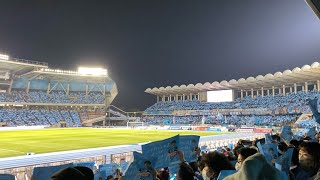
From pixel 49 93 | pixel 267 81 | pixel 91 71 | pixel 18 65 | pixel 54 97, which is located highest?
pixel 91 71

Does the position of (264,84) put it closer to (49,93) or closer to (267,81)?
(267,81)

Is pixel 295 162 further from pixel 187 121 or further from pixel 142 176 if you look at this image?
pixel 187 121

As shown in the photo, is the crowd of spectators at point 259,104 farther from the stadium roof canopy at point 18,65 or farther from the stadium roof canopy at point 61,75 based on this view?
the stadium roof canopy at point 18,65

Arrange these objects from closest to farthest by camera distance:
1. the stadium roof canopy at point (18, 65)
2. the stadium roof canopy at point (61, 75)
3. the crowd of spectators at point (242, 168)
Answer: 1. the crowd of spectators at point (242, 168)
2. the stadium roof canopy at point (18, 65)
3. the stadium roof canopy at point (61, 75)

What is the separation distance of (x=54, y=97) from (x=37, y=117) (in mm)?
12340

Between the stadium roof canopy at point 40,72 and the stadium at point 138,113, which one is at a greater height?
the stadium roof canopy at point 40,72

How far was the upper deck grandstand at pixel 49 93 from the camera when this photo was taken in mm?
78250

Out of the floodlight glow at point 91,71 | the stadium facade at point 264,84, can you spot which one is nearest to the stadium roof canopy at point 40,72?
the floodlight glow at point 91,71

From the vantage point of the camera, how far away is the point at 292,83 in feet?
226

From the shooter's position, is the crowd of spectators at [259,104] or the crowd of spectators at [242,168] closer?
the crowd of spectators at [242,168]

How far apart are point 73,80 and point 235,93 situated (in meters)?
53.5

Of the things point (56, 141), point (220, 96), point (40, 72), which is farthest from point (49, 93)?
point (56, 141)

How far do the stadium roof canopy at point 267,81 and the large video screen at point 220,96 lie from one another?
1150 millimetres

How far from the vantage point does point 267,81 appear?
6838 centimetres
